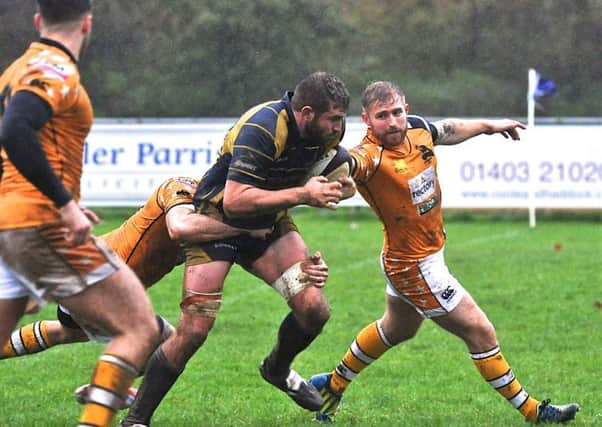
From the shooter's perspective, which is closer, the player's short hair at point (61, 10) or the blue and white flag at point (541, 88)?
the player's short hair at point (61, 10)

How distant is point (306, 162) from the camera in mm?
6316

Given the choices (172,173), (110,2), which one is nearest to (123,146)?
(172,173)

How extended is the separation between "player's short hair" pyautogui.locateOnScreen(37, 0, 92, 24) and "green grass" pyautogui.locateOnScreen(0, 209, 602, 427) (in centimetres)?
268

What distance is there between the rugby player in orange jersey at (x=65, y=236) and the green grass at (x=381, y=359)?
1857 mm

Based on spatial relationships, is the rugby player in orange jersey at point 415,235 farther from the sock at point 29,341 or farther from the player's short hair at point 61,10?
the player's short hair at point 61,10

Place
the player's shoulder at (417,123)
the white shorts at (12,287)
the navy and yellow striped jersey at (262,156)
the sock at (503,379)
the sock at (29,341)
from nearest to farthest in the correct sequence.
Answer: the white shorts at (12,287)
the navy and yellow striped jersey at (262,156)
the sock at (503,379)
the player's shoulder at (417,123)
the sock at (29,341)

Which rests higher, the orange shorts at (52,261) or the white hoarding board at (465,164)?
the orange shorts at (52,261)

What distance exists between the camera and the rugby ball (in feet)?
20.9

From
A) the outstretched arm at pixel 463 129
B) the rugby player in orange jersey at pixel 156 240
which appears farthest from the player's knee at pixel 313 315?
the outstretched arm at pixel 463 129

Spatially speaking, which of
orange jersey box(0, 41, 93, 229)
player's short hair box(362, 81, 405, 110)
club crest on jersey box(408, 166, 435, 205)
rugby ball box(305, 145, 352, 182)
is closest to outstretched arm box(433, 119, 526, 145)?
club crest on jersey box(408, 166, 435, 205)

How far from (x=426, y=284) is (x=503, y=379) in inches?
26.0

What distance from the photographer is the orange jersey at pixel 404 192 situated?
6664 mm

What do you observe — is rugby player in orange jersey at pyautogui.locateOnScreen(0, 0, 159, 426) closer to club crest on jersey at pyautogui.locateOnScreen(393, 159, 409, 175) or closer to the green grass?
the green grass

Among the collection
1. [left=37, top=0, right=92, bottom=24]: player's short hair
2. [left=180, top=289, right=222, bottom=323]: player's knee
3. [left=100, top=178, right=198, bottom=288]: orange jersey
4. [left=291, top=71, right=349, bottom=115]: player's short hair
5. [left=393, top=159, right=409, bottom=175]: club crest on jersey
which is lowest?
[left=180, top=289, right=222, bottom=323]: player's knee
